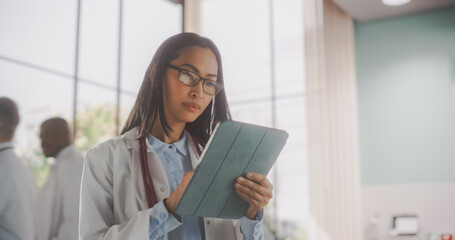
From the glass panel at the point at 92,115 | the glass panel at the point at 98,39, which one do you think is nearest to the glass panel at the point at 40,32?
the glass panel at the point at 98,39

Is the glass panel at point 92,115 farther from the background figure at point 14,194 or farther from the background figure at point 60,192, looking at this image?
the background figure at point 14,194

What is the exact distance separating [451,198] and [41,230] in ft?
11.5

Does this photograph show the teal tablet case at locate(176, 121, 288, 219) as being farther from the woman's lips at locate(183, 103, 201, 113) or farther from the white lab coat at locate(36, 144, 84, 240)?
the white lab coat at locate(36, 144, 84, 240)

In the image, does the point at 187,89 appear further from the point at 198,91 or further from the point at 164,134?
the point at 164,134

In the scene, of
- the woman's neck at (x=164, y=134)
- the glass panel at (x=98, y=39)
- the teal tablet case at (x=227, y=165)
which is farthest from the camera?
the glass panel at (x=98, y=39)

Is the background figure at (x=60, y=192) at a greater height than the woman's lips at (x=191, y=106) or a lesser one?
lesser

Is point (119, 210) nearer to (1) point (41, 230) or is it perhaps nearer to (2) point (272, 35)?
(1) point (41, 230)

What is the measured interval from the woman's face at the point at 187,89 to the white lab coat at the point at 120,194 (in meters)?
0.11

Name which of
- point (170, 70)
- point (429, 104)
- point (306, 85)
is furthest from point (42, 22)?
point (170, 70)

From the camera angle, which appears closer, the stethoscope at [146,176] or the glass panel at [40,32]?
the stethoscope at [146,176]

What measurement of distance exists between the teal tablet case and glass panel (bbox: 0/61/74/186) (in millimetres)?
13469

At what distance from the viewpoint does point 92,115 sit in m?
16.6

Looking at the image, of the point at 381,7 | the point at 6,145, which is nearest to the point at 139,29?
the point at 381,7

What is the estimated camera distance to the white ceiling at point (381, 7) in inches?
175
